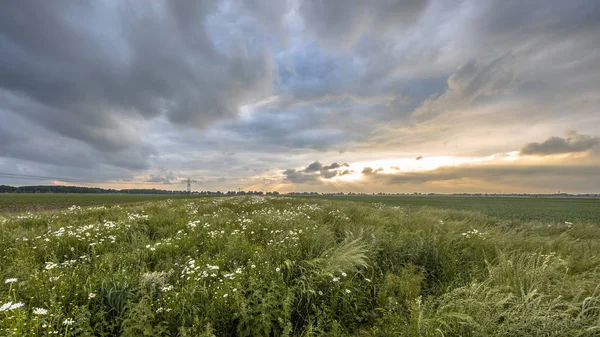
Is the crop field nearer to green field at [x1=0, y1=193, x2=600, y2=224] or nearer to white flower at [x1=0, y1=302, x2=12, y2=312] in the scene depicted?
white flower at [x1=0, y1=302, x2=12, y2=312]

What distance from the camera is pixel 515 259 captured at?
583cm

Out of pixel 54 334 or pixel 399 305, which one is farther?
pixel 399 305

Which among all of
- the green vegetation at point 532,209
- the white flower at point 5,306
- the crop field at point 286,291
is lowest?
the green vegetation at point 532,209

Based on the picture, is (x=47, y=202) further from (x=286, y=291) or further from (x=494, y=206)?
(x=494, y=206)

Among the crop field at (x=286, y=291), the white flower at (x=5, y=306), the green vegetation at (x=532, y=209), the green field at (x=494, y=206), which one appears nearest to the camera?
the white flower at (x=5, y=306)

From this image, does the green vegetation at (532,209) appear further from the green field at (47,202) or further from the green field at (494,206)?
the green field at (47,202)

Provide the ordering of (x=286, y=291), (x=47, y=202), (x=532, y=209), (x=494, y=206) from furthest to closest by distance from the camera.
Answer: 1. (x=47, y=202)
2. (x=494, y=206)
3. (x=532, y=209)
4. (x=286, y=291)

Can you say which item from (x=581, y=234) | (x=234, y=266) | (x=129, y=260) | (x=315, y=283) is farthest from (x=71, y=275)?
(x=581, y=234)

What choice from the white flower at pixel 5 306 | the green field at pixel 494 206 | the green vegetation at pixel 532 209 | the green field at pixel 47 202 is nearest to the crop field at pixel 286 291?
the white flower at pixel 5 306

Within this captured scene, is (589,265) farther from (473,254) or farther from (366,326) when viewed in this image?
(366,326)

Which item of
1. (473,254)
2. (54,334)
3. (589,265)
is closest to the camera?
(54,334)

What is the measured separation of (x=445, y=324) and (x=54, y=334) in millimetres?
4875

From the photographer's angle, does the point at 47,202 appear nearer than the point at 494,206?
No

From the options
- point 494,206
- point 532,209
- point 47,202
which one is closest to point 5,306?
point 532,209
